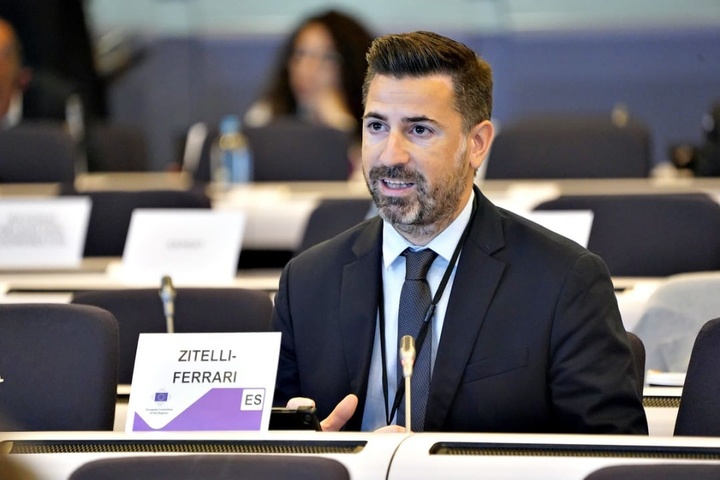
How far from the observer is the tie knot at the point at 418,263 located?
2707 mm

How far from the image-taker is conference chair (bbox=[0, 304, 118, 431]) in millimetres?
2727

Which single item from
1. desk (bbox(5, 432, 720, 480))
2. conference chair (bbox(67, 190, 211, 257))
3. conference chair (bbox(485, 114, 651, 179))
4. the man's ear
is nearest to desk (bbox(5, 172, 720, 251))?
conference chair (bbox(485, 114, 651, 179))

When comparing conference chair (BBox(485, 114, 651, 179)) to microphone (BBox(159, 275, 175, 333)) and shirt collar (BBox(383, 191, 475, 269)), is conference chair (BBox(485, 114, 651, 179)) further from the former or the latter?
shirt collar (BBox(383, 191, 475, 269))

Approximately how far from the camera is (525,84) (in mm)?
9562

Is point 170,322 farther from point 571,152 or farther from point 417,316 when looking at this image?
point 571,152

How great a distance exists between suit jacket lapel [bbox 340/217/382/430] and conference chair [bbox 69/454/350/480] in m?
0.64

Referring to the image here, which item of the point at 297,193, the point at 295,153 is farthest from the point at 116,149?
the point at 297,193

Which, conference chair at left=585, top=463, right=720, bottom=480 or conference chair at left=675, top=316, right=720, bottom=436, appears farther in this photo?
conference chair at left=675, top=316, right=720, bottom=436

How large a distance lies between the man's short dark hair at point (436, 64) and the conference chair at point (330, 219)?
1.58m

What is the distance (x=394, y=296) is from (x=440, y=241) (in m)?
0.15

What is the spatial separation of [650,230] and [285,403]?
1719mm

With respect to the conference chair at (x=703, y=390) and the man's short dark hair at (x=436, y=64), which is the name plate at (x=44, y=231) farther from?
the conference chair at (x=703, y=390)

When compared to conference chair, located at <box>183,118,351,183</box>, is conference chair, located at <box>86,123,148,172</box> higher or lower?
lower

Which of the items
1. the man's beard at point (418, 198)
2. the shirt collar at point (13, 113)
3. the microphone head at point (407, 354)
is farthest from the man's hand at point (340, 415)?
the shirt collar at point (13, 113)
